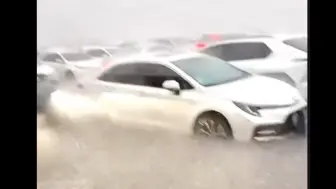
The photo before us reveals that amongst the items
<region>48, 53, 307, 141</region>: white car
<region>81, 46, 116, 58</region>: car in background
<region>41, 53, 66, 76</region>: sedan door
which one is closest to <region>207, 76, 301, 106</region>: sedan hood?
<region>48, 53, 307, 141</region>: white car

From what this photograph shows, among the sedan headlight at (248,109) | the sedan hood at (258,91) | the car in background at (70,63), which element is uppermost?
the car in background at (70,63)

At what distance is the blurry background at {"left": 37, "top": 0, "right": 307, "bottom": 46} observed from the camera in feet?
4.05

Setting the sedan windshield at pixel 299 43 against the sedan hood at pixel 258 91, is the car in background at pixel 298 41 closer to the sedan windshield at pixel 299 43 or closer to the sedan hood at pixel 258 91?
the sedan windshield at pixel 299 43

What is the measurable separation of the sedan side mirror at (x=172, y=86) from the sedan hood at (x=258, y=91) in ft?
0.28

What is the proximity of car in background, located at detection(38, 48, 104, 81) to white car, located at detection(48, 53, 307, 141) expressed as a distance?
34 millimetres

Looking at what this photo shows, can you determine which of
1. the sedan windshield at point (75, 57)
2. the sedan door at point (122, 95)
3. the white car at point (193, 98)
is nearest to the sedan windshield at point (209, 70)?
the white car at point (193, 98)

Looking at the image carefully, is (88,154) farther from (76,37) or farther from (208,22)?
(208,22)

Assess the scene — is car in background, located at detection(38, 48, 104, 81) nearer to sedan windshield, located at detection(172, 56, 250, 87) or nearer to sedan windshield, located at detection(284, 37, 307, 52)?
sedan windshield, located at detection(172, 56, 250, 87)

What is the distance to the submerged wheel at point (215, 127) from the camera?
1.20 m

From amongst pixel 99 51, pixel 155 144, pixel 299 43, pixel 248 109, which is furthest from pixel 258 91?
pixel 99 51

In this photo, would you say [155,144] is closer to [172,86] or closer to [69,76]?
[172,86]

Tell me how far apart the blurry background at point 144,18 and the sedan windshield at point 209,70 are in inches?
3.1

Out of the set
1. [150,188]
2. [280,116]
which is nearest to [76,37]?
[150,188]

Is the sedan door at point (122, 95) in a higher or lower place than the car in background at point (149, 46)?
lower
